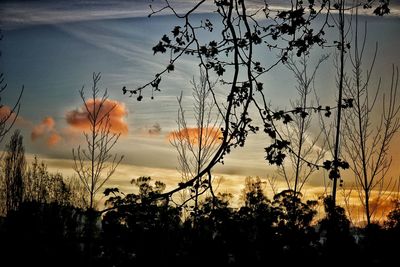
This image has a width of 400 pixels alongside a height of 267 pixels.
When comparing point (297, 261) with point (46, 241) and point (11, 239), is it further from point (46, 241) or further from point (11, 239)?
point (11, 239)

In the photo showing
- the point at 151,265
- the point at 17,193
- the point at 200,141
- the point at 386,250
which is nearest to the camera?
the point at 386,250

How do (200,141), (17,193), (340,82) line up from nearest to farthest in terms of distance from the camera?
(340,82), (200,141), (17,193)

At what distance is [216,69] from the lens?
5.46 metres

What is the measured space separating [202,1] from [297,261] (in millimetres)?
3336

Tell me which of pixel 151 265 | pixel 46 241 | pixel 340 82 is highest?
pixel 340 82

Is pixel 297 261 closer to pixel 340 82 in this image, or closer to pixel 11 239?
pixel 11 239

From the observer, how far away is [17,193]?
107 ft

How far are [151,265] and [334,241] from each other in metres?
2.37

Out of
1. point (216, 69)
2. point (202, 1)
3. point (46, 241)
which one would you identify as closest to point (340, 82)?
point (216, 69)

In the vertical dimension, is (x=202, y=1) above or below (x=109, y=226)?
above

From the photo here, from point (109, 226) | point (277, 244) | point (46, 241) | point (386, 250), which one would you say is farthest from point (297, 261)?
point (46, 241)

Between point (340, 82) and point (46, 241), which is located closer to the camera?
point (46, 241)

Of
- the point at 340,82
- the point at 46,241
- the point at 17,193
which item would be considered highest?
the point at 340,82

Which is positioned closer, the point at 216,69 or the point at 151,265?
the point at 151,265
